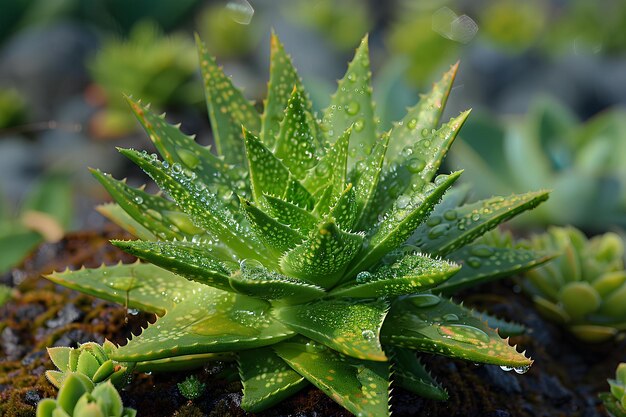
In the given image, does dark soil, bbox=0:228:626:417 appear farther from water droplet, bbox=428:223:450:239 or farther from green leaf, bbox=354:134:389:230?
green leaf, bbox=354:134:389:230

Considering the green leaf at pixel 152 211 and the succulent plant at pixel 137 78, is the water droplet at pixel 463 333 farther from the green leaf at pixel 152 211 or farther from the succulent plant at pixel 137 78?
the succulent plant at pixel 137 78

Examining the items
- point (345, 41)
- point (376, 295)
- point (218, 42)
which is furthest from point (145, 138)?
point (376, 295)

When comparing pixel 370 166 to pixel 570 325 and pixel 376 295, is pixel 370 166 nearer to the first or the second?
pixel 376 295

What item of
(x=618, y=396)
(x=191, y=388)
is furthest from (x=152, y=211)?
(x=618, y=396)

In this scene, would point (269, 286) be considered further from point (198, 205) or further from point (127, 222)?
point (127, 222)

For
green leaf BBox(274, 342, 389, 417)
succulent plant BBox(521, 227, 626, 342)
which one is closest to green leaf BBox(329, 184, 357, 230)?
green leaf BBox(274, 342, 389, 417)

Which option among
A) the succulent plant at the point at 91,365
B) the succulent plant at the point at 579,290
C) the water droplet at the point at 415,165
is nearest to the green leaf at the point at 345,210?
the water droplet at the point at 415,165

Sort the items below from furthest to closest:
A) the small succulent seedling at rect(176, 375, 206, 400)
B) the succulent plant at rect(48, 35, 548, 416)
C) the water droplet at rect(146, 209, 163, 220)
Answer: the water droplet at rect(146, 209, 163, 220)
the small succulent seedling at rect(176, 375, 206, 400)
the succulent plant at rect(48, 35, 548, 416)
